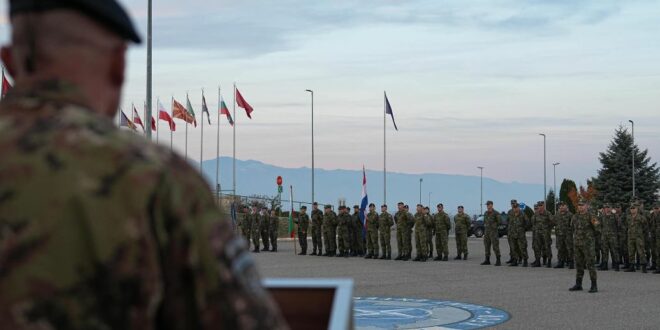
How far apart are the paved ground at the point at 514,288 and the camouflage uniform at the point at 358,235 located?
1.44 meters

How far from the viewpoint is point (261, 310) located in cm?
129

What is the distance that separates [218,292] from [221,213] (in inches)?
4.6

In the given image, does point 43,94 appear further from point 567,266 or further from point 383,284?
point 567,266

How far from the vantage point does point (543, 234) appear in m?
21.0

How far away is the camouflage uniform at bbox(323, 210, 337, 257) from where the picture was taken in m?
25.8

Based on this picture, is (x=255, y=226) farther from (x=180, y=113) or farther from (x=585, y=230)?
(x=585, y=230)

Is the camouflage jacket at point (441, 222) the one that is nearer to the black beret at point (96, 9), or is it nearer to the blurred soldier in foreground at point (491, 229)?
the blurred soldier in foreground at point (491, 229)

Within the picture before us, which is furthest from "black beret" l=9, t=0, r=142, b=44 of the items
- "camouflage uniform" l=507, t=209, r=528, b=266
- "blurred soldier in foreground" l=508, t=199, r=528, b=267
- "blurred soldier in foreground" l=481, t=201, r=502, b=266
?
"blurred soldier in foreground" l=481, t=201, r=502, b=266

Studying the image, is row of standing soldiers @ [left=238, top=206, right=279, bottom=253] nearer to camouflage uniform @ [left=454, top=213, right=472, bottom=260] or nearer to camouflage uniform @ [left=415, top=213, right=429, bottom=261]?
camouflage uniform @ [left=415, top=213, right=429, bottom=261]

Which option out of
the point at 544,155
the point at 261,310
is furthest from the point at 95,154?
the point at 544,155

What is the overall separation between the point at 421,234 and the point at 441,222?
0.64m

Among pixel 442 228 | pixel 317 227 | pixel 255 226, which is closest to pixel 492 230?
pixel 442 228

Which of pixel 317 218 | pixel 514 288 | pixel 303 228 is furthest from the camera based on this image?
pixel 303 228

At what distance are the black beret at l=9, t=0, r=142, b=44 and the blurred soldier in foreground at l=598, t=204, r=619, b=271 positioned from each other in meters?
20.2
